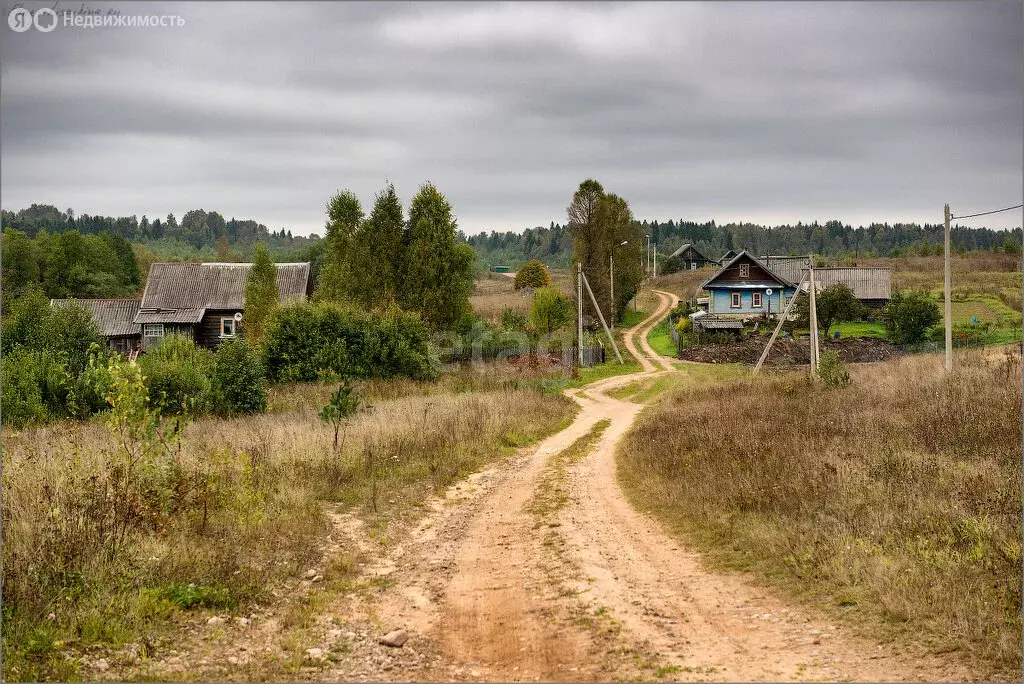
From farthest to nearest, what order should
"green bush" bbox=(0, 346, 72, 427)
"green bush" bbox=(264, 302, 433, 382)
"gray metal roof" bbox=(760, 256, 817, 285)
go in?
1. "gray metal roof" bbox=(760, 256, 817, 285)
2. "green bush" bbox=(264, 302, 433, 382)
3. "green bush" bbox=(0, 346, 72, 427)

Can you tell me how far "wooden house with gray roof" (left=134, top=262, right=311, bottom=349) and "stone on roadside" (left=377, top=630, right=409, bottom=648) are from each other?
45.9m

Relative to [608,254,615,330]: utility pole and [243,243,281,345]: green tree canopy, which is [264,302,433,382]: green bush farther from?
[608,254,615,330]: utility pole

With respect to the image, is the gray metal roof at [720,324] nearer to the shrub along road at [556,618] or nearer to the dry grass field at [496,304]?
the dry grass field at [496,304]

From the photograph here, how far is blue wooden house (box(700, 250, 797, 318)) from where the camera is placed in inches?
2095

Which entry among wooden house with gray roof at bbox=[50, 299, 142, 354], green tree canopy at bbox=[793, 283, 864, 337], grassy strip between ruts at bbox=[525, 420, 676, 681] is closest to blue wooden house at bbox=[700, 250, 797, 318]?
green tree canopy at bbox=[793, 283, 864, 337]

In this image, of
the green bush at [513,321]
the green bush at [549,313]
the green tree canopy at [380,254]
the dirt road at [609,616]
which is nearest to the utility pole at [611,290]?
the green bush at [549,313]

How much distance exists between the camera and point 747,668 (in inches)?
270

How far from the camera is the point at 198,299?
2111 inches

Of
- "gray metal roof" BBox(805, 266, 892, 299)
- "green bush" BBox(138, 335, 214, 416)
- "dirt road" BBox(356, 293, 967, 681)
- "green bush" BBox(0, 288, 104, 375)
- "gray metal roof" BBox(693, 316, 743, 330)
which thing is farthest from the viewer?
"gray metal roof" BBox(805, 266, 892, 299)

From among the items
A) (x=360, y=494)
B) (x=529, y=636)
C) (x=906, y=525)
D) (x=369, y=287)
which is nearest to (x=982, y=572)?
(x=906, y=525)

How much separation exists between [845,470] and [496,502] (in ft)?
18.3

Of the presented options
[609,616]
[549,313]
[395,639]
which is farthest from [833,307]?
[395,639]

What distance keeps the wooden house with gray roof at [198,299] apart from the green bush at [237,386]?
27314 millimetres

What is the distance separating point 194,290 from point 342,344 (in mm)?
27015
